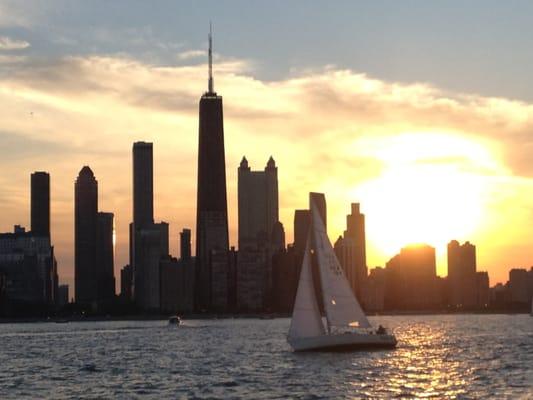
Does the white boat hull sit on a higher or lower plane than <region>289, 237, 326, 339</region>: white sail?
lower

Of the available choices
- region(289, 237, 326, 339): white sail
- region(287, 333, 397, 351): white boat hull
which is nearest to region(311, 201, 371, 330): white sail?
region(289, 237, 326, 339): white sail

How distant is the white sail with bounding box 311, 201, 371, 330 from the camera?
10712cm

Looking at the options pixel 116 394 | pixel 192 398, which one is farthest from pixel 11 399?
Answer: pixel 192 398

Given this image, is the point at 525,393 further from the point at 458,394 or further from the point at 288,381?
the point at 288,381

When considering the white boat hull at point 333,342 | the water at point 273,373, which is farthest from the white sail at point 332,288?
the water at point 273,373

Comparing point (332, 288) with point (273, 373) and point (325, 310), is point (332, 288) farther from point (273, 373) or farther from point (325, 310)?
point (273, 373)

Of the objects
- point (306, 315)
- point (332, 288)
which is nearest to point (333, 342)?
point (306, 315)

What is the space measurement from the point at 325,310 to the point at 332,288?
3.46 m

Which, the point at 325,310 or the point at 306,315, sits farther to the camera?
the point at 306,315

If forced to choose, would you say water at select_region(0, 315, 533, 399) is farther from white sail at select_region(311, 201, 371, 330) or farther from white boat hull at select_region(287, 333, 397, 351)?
white sail at select_region(311, 201, 371, 330)

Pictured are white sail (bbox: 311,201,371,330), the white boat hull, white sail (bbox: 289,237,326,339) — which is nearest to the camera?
the white boat hull

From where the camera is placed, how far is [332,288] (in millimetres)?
108312

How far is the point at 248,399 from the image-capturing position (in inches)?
2852

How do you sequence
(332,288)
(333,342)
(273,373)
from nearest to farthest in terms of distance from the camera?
1. (273,373)
2. (333,342)
3. (332,288)
